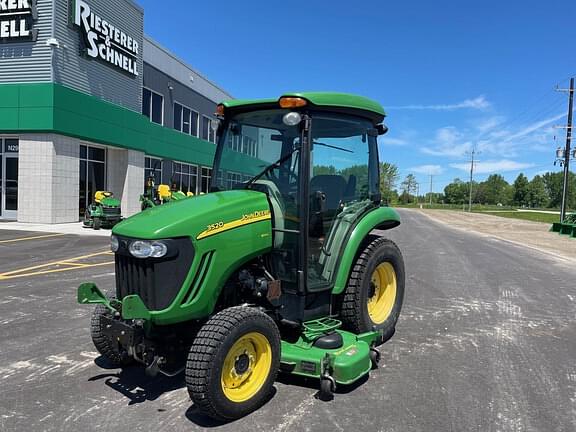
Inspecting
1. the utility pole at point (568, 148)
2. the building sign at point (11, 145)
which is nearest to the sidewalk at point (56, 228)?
the building sign at point (11, 145)

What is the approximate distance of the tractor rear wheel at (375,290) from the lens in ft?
14.5

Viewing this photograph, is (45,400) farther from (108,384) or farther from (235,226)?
(235,226)

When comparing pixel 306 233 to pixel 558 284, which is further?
pixel 558 284

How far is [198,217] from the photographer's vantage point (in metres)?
3.34

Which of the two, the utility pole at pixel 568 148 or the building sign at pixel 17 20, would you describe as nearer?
the building sign at pixel 17 20

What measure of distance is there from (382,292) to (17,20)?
1882cm

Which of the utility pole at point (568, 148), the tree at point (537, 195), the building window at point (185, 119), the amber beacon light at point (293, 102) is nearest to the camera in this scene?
the amber beacon light at point (293, 102)

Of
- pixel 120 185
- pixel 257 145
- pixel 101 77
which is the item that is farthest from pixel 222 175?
pixel 120 185

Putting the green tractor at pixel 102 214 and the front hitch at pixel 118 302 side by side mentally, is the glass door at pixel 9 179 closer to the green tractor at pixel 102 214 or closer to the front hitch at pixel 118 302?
the green tractor at pixel 102 214

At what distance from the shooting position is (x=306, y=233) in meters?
3.82

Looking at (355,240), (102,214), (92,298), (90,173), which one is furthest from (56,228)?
(355,240)

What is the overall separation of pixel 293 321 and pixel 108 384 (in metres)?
1.59

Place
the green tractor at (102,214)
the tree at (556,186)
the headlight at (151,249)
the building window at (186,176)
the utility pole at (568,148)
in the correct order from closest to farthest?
the headlight at (151,249)
the green tractor at (102,214)
the building window at (186,176)
the utility pole at (568,148)
the tree at (556,186)

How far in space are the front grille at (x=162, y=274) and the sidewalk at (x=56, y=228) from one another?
13.6 metres
